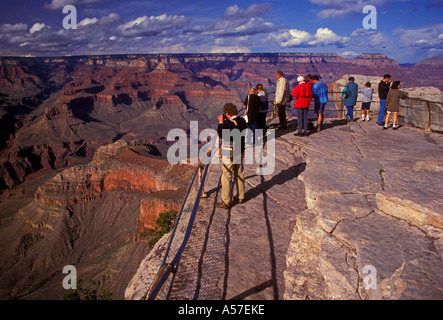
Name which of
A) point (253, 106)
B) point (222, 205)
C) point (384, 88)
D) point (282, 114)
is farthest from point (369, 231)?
point (384, 88)

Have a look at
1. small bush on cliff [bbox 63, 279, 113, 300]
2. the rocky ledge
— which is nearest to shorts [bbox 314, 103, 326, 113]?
the rocky ledge

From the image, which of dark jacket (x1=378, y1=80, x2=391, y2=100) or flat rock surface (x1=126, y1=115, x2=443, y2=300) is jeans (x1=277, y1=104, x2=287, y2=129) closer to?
flat rock surface (x1=126, y1=115, x2=443, y2=300)

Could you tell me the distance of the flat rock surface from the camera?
12.3 feet

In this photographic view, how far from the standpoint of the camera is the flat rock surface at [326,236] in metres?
3.76

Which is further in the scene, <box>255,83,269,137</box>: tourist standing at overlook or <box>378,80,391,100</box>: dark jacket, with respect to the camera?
<box>378,80,391,100</box>: dark jacket

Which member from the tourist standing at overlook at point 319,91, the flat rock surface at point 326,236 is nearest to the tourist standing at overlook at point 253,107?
the flat rock surface at point 326,236

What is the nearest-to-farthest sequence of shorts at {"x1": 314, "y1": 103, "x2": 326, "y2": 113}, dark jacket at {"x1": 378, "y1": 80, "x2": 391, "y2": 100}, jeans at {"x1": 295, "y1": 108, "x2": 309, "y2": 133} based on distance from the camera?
jeans at {"x1": 295, "y1": 108, "x2": 309, "y2": 133}
shorts at {"x1": 314, "y1": 103, "x2": 326, "y2": 113}
dark jacket at {"x1": 378, "y1": 80, "x2": 391, "y2": 100}

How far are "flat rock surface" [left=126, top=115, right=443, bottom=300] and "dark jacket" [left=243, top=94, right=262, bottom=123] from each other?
7.36 ft

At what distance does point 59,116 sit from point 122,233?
117947 mm

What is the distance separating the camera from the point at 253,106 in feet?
30.3

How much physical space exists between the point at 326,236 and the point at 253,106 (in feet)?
18.2

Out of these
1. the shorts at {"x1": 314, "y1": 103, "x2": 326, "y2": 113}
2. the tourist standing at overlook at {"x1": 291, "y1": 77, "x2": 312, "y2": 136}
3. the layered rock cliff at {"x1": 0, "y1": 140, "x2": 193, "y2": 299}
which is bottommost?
the layered rock cliff at {"x1": 0, "y1": 140, "x2": 193, "y2": 299}

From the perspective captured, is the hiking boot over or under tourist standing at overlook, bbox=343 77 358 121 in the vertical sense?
under

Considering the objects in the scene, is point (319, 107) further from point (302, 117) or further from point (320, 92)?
point (302, 117)
